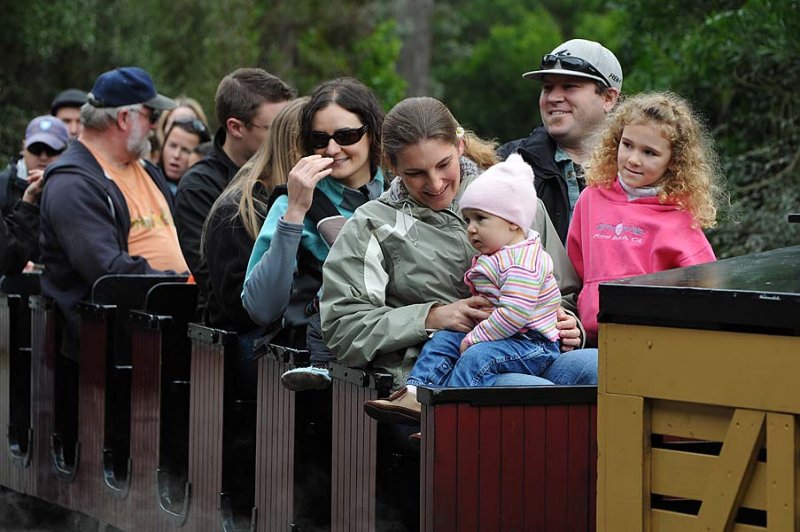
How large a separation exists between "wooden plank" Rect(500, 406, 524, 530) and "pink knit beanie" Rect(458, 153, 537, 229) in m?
0.66

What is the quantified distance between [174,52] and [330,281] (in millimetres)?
16477

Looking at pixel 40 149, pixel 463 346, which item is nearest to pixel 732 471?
pixel 463 346

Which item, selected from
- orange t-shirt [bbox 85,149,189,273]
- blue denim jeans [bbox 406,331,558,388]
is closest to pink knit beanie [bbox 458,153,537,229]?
blue denim jeans [bbox 406,331,558,388]

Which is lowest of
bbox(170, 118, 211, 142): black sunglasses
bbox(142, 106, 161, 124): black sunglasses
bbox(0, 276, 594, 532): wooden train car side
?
bbox(0, 276, 594, 532): wooden train car side

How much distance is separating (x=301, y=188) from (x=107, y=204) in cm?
213

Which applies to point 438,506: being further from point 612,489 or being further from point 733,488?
point 733,488

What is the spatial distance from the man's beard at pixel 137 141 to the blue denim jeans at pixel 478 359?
315 cm

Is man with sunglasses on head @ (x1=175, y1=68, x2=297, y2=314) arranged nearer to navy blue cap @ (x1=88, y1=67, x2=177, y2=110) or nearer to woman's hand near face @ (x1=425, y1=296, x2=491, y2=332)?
navy blue cap @ (x1=88, y1=67, x2=177, y2=110)

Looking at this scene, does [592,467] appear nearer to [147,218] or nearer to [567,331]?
[567,331]

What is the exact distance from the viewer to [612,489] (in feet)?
10.6

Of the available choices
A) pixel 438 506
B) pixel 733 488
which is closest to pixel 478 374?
pixel 438 506

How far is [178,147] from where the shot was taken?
8383 millimetres

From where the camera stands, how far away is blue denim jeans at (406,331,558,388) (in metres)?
4.04

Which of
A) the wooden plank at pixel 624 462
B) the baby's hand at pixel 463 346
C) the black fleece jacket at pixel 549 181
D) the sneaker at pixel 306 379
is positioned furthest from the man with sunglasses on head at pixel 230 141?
the wooden plank at pixel 624 462
